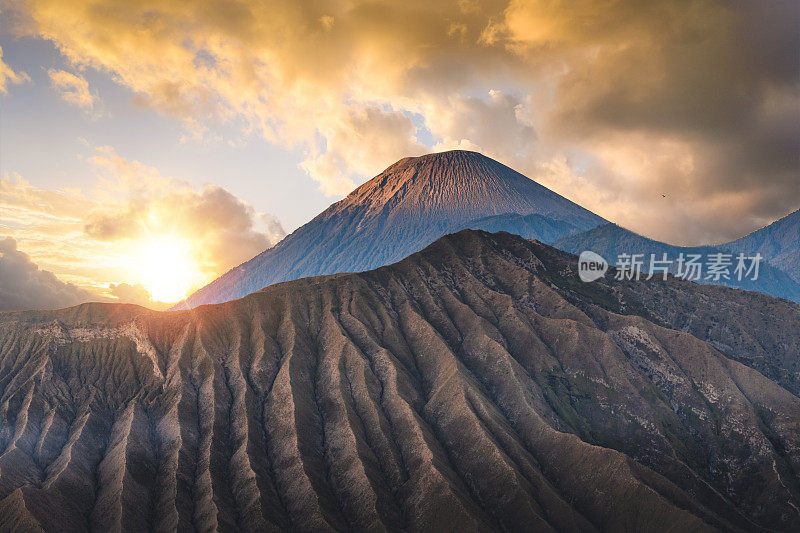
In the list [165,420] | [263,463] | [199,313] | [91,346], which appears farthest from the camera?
[199,313]

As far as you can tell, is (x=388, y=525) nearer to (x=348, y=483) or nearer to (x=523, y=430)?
(x=348, y=483)

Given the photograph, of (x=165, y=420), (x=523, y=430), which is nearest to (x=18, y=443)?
(x=165, y=420)

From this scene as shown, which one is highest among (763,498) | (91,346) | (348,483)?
(91,346)

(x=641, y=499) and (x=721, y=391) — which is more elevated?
(x=721, y=391)

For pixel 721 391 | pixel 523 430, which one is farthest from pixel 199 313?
pixel 721 391

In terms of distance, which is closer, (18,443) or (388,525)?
(388,525)

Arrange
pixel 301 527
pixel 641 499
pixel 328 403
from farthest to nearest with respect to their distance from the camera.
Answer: pixel 328 403 → pixel 641 499 → pixel 301 527

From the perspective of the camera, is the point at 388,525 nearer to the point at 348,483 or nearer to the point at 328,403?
the point at 348,483
